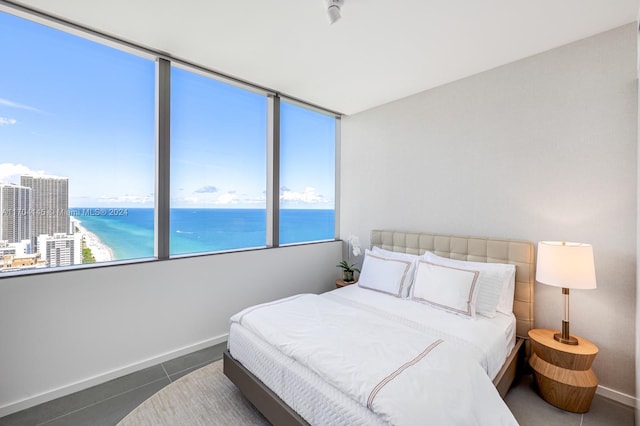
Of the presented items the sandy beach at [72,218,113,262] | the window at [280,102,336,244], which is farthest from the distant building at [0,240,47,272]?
the window at [280,102,336,244]

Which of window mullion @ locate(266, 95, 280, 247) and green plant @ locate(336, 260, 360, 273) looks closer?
window mullion @ locate(266, 95, 280, 247)

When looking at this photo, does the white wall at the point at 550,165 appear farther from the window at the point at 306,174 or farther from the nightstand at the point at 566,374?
the window at the point at 306,174

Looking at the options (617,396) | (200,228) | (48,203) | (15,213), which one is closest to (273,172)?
(200,228)

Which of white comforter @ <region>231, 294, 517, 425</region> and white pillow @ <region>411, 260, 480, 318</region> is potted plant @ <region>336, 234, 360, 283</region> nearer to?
white pillow @ <region>411, 260, 480, 318</region>

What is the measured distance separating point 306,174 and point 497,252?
2528 mm

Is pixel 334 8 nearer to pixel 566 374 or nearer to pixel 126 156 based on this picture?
pixel 126 156

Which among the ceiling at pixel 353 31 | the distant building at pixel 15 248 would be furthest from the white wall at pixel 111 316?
the ceiling at pixel 353 31

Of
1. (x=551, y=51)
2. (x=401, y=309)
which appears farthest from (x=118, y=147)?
(x=551, y=51)

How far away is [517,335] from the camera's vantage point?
246 centimetres

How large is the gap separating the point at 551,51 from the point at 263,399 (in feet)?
11.3

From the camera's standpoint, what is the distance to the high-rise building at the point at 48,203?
211 centimetres

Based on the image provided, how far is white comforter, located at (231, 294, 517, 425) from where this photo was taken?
1.24 meters

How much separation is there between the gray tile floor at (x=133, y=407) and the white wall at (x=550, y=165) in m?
0.34

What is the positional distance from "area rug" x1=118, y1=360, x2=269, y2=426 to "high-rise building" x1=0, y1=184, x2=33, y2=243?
1509 millimetres
